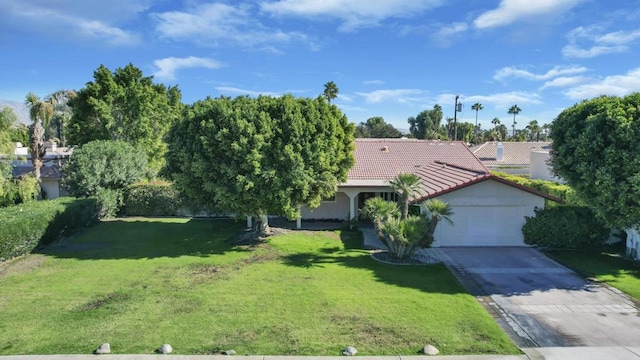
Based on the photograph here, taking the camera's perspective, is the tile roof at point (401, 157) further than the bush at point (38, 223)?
Yes

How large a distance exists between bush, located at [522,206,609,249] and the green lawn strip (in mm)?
590

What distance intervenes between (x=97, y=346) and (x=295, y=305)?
4.73 m

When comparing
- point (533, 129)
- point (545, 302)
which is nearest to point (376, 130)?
point (533, 129)

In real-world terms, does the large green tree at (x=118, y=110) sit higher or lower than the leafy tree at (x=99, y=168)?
higher

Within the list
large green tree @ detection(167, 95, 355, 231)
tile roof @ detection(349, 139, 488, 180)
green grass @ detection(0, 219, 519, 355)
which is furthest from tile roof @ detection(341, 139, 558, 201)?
green grass @ detection(0, 219, 519, 355)

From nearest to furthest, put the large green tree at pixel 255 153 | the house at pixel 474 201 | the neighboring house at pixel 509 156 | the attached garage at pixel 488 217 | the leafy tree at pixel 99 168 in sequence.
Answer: the large green tree at pixel 255 153 → the house at pixel 474 201 → the attached garage at pixel 488 217 → the leafy tree at pixel 99 168 → the neighboring house at pixel 509 156

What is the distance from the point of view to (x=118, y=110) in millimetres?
32625

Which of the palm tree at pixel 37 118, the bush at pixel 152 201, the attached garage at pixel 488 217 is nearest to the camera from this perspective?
the attached garage at pixel 488 217

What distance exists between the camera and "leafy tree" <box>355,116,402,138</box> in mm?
95000

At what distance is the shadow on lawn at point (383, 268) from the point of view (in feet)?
42.3

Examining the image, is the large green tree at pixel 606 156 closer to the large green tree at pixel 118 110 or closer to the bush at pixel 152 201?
the bush at pixel 152 201

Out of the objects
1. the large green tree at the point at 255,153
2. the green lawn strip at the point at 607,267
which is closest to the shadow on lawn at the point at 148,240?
the large green tree at the point at 255,153

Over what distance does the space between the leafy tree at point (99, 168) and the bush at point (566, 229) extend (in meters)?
23.5

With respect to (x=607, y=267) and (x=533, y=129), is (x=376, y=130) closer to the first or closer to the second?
(x=533, y=129)
